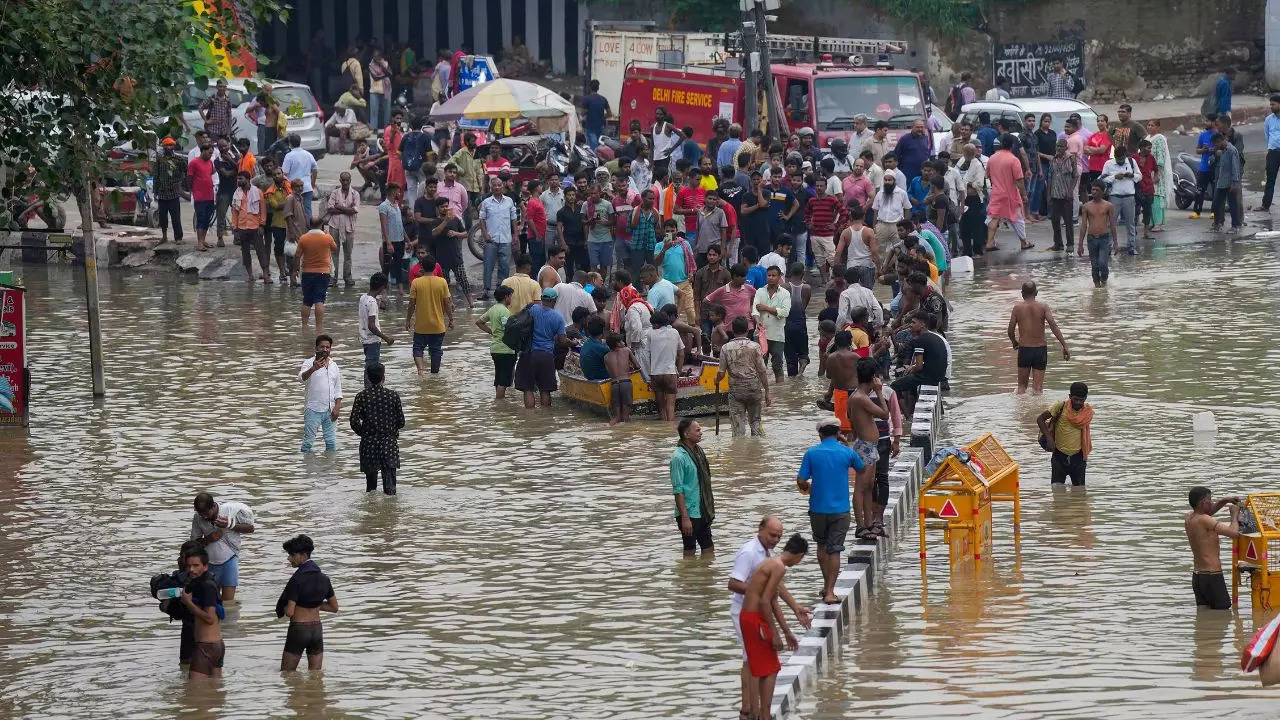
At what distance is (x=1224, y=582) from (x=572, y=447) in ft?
24.0

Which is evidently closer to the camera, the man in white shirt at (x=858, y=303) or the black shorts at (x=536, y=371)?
the black shorts at (x=536, y=371)

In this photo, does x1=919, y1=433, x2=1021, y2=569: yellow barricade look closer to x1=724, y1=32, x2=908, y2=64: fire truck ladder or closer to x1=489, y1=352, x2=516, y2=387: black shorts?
x1=489, y1=352, x2=516, y2=387: black shorts

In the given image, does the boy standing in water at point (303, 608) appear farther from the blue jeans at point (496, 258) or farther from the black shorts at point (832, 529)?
the blue jeans at point (496, 258)

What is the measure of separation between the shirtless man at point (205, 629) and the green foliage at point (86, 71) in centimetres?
383

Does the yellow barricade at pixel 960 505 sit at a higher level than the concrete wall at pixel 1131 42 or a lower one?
lower

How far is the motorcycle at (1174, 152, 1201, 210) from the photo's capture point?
103 ft

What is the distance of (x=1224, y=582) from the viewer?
1330 cm

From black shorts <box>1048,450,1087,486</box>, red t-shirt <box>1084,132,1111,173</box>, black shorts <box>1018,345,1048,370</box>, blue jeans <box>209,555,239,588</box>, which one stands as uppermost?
red t-shirt <box>1084,132,1111,173</box>

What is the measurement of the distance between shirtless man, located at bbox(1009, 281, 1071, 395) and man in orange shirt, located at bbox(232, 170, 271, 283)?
11.3m

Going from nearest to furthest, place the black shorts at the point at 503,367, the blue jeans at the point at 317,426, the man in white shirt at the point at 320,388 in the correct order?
the man in white shirt at the point at 320,388 → the blue jeans at the point at 317,426 → the black shorts at the point at 503,367

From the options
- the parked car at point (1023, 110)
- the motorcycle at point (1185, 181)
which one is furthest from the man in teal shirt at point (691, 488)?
the parked car at point (1023, 110)

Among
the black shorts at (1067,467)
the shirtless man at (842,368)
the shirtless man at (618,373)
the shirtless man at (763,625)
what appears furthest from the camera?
the shirtless man at (618,373)

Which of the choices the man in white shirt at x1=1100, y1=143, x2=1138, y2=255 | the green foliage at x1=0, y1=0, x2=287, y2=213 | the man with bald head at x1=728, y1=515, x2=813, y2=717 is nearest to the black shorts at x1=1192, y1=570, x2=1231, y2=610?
the man with bald head at x1=728, y1=515, x2=813, y2=717

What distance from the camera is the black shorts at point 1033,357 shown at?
65.7 feet
